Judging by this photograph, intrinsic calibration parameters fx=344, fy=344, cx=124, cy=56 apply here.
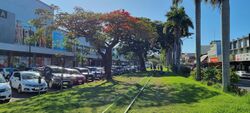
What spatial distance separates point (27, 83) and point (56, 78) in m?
5.60

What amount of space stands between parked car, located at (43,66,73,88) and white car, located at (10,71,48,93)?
332 centimetres

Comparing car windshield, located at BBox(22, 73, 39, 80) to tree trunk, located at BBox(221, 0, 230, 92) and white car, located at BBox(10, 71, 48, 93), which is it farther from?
tree trunk, located at BBox(221, 0, 230, 92)

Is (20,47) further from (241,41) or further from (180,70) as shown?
(241,41)

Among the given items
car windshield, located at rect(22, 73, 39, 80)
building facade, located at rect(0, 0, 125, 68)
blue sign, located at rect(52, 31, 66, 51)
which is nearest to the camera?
car windshield, located at rect(22, 73, 39, 80)

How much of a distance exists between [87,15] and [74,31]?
2.27 m

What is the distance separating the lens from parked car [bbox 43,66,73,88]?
27.8 metres

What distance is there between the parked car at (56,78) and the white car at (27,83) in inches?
131

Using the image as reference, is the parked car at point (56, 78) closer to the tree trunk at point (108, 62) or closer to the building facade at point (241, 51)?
the tree trunk at point (108, 62)

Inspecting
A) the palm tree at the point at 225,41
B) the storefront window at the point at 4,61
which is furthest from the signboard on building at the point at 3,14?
the palm tree at the point at 225,41

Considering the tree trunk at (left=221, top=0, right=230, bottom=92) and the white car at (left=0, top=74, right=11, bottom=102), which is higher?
the tree trunk at (left=221, top=0, right=230, bottom=92)

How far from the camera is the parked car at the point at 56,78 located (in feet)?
91.1

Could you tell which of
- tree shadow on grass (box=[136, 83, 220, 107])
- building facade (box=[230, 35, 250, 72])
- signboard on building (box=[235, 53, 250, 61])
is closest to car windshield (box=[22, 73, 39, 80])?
tree shadow on grass (box=[136, 83, 220, 107])

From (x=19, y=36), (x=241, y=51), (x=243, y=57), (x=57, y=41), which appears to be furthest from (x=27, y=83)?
(x=241, y=51)

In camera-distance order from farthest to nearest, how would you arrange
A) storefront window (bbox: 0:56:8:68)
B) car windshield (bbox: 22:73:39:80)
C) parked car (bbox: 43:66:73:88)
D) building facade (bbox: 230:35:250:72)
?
→ storefront window (bbox: 0:56:8:68) → building facade (bbox: 230:35:250:72) → parked car (bbox: 43:66:73:88) → car windshield (bbox: 22:73:39:80)
